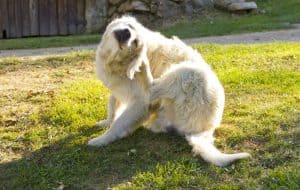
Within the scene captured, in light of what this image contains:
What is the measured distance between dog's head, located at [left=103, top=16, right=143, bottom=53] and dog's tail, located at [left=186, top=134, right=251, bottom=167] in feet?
3.81

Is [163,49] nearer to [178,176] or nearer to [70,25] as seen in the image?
[178,176]

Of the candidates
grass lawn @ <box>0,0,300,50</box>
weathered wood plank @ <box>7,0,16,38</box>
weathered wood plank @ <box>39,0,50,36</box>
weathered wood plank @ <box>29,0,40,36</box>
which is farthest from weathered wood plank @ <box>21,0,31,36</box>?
grass lawn @ <box>0,0,300,50</box>

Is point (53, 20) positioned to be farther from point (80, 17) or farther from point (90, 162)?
point (90, 162)

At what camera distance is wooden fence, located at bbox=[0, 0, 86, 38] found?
1848cm

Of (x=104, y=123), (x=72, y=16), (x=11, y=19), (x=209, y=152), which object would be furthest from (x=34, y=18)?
(x=209, y=152)

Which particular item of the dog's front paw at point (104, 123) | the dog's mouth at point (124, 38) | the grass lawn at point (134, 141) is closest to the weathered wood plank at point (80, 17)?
the grass lawn at point (134, 141)

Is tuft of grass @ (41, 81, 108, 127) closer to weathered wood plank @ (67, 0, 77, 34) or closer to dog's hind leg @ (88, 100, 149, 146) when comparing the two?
dog's hind leg @ (88, 100, 149, 146)

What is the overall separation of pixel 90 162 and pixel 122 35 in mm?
1341

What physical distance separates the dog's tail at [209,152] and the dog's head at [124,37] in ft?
3.81

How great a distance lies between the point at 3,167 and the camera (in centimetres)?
559

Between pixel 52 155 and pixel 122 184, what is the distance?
1.04 m

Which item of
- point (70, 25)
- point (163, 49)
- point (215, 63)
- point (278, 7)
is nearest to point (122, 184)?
point (163, 49)

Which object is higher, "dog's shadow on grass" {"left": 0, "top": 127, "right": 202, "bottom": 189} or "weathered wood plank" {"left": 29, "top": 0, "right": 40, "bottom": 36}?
"dog's shadow on grass" {"left": 0, "top": 127, "right": 202, "bottom": 189}

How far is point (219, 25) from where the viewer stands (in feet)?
56.7
